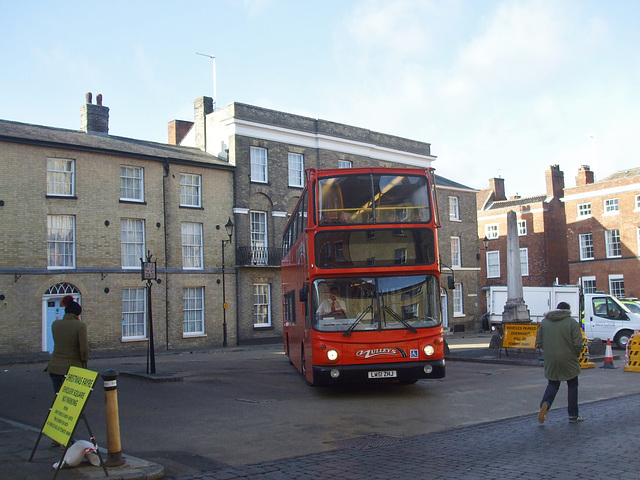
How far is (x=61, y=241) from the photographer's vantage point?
2630cm

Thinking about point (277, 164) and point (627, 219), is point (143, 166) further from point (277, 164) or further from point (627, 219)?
point (627, 219)

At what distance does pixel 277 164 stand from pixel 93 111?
985 centimetres

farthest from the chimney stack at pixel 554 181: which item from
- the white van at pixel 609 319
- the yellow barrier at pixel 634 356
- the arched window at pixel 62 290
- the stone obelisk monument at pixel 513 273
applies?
the arched window at pixel 62 290

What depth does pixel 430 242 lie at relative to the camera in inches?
464

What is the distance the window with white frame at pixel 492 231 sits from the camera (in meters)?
51.6

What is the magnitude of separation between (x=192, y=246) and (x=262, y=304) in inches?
199

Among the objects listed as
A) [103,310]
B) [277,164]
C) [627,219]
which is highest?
[277,164]

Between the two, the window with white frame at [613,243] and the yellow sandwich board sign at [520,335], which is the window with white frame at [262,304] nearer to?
the yellow sandwich board sign at [520,335]

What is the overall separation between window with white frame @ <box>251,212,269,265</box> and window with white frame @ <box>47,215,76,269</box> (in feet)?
30.5

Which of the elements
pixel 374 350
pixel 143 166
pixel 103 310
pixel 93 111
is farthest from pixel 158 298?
pixel 374 350

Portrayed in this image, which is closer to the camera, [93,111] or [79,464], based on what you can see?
[79,464]

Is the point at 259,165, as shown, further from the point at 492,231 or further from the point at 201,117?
the point at 492,231

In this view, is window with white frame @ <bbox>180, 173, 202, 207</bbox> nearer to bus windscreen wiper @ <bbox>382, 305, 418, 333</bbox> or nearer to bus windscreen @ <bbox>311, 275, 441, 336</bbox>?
bus windscreen @ <bbox>311, 275, 441, 336</bbox>

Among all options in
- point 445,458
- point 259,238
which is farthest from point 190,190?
point 445,458
